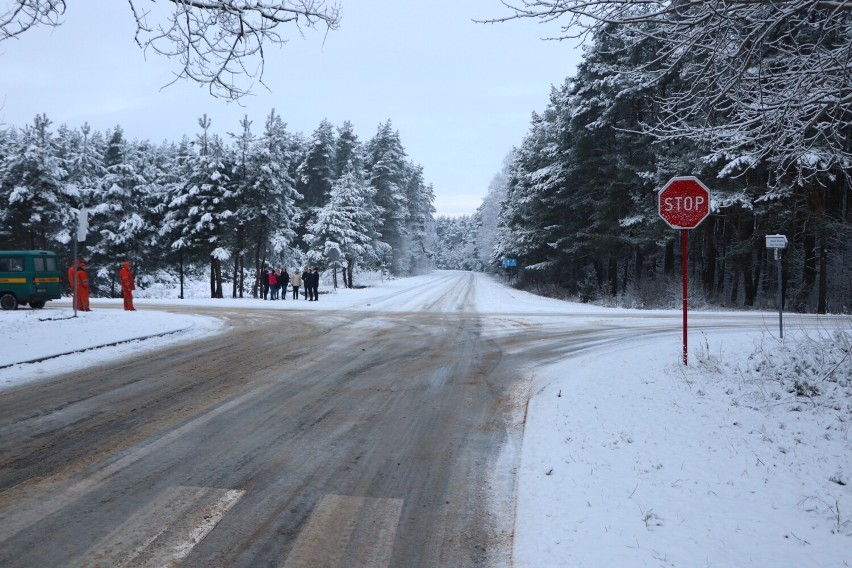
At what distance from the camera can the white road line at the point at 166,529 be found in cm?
323

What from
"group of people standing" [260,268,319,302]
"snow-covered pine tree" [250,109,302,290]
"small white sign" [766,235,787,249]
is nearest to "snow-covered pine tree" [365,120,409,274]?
"snow-covered pine tree" [250,109,302,290]

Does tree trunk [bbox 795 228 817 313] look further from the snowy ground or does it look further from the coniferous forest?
the snowy ground

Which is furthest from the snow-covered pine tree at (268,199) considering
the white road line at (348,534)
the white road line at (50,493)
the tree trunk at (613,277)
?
the white road line at (348,534)

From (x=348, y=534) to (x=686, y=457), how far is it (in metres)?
3.15

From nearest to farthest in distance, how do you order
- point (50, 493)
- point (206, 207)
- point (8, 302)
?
point (50, 493) → point (8, 302) → point (206, 207)

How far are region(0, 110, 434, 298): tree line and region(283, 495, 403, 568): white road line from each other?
32.4m

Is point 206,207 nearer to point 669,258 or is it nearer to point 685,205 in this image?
point 669,258

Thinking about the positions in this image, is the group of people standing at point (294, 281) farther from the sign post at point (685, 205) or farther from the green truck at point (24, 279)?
the sign post at point (685, 205)

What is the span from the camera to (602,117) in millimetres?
25938

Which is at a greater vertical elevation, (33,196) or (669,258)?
(33,196)

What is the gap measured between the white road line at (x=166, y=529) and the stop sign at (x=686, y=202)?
7692mm

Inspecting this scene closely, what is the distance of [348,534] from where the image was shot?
11.8 feet

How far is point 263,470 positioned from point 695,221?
747 centimetres

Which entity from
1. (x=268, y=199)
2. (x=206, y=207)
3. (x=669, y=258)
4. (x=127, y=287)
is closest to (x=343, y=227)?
(x=268, y=199)
